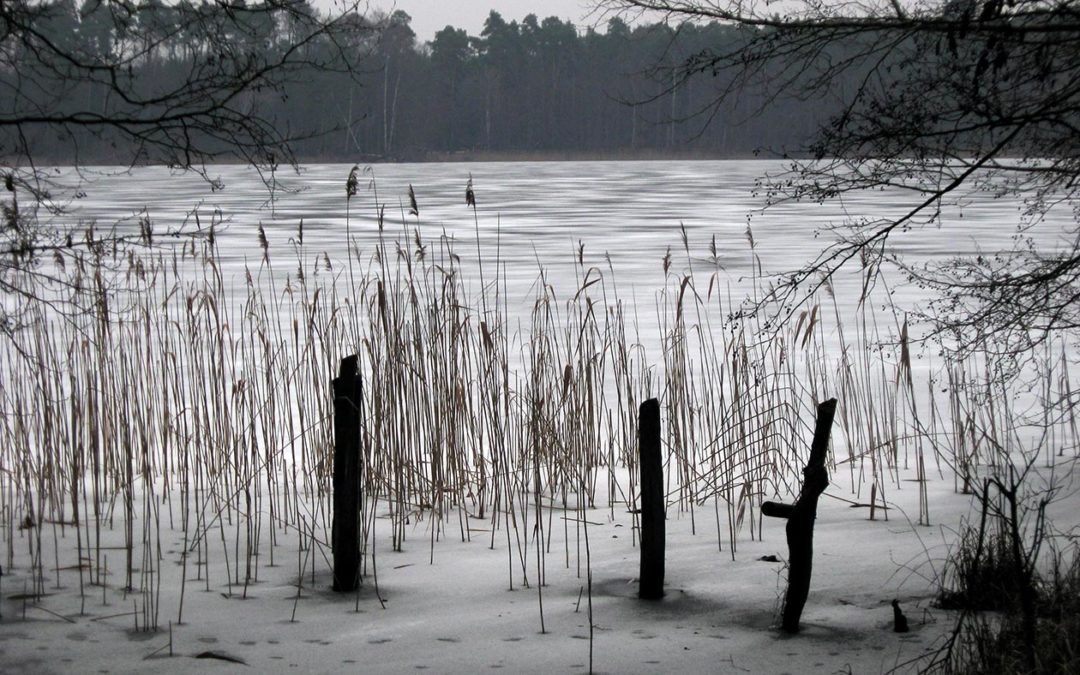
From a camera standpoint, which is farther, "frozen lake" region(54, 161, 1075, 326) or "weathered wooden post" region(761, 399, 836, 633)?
"frozen lake" region(54, 161, 1075, 326)

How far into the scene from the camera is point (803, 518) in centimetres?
266

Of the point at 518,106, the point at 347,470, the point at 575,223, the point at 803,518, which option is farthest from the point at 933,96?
the point at 518,106

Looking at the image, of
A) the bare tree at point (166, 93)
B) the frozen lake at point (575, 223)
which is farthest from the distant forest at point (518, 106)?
the bare tree at point (166, 93)

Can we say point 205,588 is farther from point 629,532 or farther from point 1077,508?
point 1077,508

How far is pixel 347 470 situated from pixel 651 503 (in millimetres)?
785

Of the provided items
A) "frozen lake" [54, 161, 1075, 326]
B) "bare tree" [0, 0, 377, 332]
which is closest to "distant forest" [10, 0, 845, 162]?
"frozen lake" [54, 161, 1075, 326]

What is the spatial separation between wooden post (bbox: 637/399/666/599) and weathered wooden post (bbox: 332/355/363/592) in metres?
0.74

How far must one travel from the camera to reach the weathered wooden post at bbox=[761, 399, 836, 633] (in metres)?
2.62

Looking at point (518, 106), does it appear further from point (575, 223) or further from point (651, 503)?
point (651, 503)

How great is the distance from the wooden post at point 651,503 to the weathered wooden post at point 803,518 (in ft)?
1.21

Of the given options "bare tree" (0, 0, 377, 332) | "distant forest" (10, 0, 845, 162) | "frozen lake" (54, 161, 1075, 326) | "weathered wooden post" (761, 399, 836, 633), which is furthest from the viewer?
"distant forest" (10, 0, 845, 162)

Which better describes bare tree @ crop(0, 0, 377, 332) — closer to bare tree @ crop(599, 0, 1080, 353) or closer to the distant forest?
bare tree @ crop(599, 0, 1080, 353)

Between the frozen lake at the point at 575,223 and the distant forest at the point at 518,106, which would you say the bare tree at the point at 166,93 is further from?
the distant forest at the point at 518,106

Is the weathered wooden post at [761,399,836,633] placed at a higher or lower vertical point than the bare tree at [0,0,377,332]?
lower
